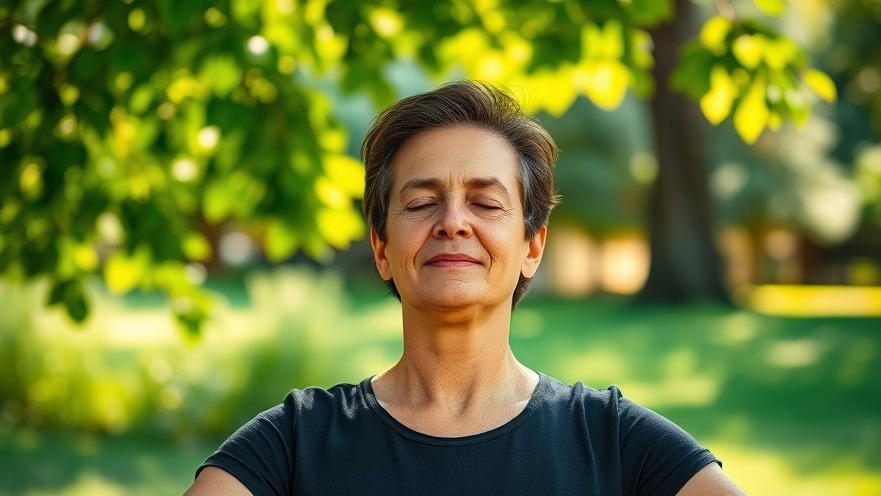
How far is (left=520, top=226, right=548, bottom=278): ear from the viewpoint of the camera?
253 centimetres

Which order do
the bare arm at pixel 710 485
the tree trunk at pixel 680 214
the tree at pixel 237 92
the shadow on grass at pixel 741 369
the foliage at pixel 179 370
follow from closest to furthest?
the bare arm at pixel 710 485
the tree at pixel 237 92
the foliage at pixel 179 370
the shadow on grass at pixel 741 369
the tree trunk at pixel 680 214

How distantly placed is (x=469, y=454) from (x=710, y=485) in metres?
0.44

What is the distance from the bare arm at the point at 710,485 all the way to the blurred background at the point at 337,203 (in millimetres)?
1419

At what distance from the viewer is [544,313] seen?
2320 cm

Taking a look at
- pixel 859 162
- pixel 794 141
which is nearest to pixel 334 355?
pixel 794 141

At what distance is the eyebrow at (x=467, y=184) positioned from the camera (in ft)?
7.70

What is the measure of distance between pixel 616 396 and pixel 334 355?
8.36 m

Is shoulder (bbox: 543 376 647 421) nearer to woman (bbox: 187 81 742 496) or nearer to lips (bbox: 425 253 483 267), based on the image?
woman (bbox: 187 81 742 496)

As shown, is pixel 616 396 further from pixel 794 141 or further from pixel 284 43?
pixel 794 141

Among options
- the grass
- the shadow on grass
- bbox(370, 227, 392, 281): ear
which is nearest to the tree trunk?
the shadow on grass

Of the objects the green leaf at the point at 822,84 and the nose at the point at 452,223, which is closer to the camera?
the nose at the point at 452,223

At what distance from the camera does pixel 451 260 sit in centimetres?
229

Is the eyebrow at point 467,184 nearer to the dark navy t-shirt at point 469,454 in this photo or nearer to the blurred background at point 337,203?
the dark navy t-shirt at point 469,454

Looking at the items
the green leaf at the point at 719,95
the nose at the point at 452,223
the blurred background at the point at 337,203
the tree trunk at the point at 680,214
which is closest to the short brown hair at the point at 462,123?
the nose at the point at 452,223
